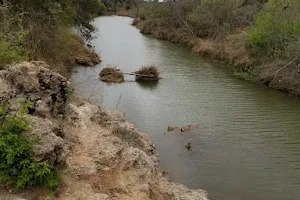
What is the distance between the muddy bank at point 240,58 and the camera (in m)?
26.0

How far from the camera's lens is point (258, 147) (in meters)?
16.2

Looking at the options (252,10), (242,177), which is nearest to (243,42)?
(252,10)

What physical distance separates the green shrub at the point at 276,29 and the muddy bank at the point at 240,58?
117 cm

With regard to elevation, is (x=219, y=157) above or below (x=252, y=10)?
below

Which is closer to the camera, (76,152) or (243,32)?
(76,152)

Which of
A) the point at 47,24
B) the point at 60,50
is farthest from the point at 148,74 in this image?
the point at 47,24

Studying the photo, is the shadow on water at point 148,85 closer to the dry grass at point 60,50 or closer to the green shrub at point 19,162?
the dry grass at point 60,50

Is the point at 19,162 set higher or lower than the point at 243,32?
lower

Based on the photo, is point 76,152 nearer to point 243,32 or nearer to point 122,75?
point 122,75

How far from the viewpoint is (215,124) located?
18.7 meters

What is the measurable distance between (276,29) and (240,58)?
19.3ft

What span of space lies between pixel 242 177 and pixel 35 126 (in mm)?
8264

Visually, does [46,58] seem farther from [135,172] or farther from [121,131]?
[135,172]

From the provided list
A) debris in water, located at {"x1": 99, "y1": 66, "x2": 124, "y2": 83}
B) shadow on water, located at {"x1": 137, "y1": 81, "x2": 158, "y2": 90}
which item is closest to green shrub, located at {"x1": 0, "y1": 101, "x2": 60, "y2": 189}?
shadow on water, located at {"x1": 137, "y1": 81, "x2": 158, "y2": 90}
